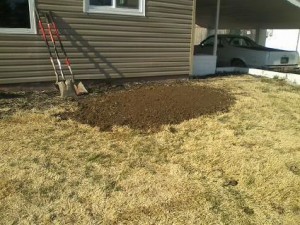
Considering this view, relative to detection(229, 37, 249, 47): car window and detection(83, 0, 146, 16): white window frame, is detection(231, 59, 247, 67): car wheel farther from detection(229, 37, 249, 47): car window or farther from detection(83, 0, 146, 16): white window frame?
detection(83, 0, 146, 16): white window frame

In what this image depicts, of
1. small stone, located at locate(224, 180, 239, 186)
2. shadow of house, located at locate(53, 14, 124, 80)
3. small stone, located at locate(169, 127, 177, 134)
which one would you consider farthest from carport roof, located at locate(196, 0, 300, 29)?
small stone, located at locate(224, 180, 239, 186)

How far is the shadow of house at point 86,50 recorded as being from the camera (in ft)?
24.3

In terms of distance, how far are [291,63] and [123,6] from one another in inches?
307

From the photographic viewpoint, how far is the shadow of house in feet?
24.3

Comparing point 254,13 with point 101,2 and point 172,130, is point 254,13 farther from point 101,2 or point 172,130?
point 172,130

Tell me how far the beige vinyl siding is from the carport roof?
4.16 m

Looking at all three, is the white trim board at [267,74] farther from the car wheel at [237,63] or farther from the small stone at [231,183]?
the small stone at [231,183]

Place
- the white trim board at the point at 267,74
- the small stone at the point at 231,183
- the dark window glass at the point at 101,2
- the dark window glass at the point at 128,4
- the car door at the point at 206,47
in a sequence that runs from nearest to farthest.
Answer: the small stone at the point at 231,183 → the dark window glass at the point at 101,2 → the dark window glass at the point at 128,4 → the white trim board at the point at 267,74 → the car door at the point at 206,47

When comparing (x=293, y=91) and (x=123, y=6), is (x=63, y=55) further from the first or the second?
(x=293, y=91)

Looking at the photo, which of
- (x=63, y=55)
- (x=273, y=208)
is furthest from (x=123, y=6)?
(x=273, y=208)

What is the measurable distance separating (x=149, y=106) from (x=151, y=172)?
257 cm

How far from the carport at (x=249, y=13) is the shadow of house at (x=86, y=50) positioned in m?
4.24

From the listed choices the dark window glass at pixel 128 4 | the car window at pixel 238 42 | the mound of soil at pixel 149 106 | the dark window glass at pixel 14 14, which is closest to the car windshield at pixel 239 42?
the car window at pixel 238 42

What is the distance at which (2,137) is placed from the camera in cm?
500
